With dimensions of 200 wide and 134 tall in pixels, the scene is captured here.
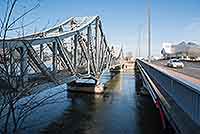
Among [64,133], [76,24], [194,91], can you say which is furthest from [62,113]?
[194,91]

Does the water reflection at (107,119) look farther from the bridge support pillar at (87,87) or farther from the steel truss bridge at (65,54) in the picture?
the bridge support pillar at (87,87)

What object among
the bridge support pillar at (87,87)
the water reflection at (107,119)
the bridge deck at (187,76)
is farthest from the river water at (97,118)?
the bridge support pillar at (87,87)

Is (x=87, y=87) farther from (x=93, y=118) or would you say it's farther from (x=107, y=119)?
(x=107, y=119)

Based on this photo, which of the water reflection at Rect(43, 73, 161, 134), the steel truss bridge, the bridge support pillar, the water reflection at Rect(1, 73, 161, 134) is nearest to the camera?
the steel truss bridge

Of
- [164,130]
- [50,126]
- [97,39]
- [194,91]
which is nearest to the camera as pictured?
[194,91]

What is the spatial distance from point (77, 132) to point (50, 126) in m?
2.29

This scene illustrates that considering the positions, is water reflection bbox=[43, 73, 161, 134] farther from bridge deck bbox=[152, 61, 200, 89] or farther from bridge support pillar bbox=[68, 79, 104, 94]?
bridge support pillar bbox=[68, 79, 104, 94]

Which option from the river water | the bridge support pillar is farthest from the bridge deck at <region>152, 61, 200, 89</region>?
the bridge support pillar

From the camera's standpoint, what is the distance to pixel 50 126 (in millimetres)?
20766

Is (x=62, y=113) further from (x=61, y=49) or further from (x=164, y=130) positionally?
(x=164, y=130)

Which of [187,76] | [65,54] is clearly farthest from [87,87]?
[187,76]

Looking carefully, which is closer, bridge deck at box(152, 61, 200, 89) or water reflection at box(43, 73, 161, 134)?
bridge deck at box(152, 61, 200, 89)

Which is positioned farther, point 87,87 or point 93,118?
point 87,87

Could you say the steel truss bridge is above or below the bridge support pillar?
above
